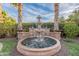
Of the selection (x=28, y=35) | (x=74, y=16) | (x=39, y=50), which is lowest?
(x=39, y=50)

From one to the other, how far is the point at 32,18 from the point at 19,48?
14.9 inches

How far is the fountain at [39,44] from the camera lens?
2203 millimetres

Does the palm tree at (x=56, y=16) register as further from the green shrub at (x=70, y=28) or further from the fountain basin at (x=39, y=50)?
the fountain basin at (x=39, y=50)

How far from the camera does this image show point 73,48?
2.28 meters

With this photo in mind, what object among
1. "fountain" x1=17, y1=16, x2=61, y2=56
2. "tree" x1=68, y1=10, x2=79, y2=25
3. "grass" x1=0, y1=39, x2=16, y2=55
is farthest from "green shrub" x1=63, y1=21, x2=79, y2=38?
"grass" x1=0, y1=39, x2=16, y2=55

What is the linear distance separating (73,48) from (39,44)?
15.7 inches

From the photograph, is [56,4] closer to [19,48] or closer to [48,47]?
[48,47]

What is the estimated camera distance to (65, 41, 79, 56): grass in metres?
2.26

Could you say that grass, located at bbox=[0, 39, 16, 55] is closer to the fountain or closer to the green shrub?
the fountain

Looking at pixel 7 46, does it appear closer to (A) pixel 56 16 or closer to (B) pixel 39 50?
(B) pixel 39 50

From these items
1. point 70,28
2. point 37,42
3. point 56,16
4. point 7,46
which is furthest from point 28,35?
point 70,28

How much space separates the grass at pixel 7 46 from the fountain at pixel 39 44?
84mm

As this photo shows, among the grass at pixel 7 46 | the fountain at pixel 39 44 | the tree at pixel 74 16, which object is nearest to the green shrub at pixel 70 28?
the tree at pixel 74 16

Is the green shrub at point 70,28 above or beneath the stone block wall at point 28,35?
above
